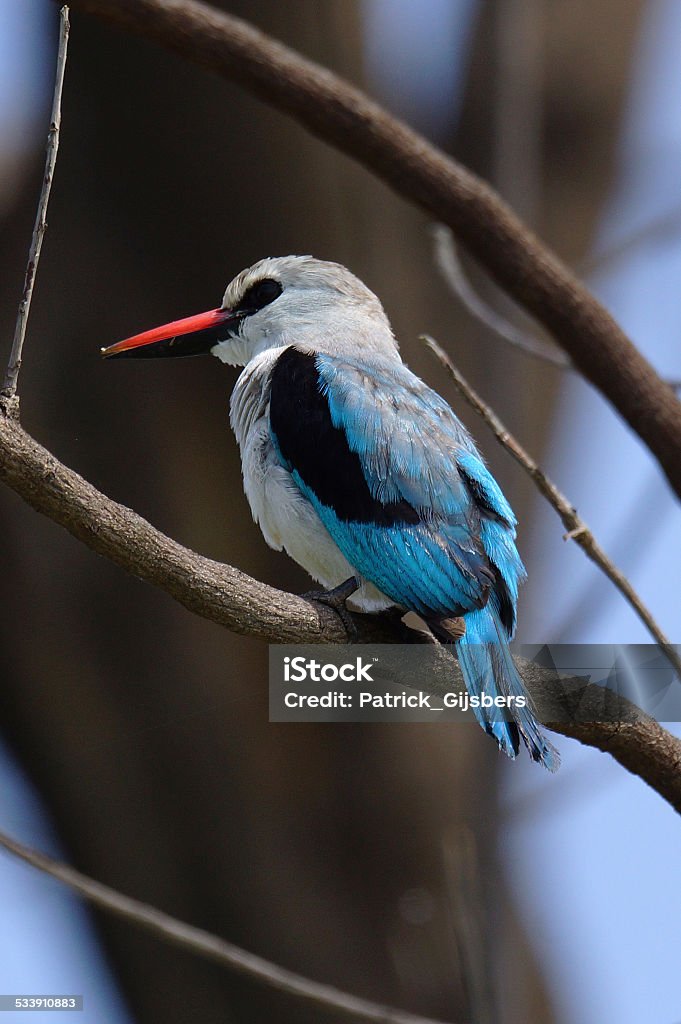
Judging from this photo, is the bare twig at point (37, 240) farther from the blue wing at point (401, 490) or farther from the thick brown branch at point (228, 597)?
the blue wing at point (401, 490)

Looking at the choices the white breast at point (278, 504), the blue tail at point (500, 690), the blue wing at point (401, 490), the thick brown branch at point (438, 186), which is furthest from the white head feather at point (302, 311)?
the thick brown branch at point (438, 186)

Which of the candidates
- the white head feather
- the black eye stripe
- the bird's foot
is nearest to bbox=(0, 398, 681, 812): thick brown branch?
the bird's foot

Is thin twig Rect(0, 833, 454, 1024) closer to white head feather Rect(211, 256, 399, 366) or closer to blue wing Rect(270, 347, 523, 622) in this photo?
blue wing Rect(270, 347, 523, 622)

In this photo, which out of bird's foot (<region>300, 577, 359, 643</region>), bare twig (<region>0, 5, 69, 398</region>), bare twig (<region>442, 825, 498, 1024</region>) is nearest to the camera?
bare twig (<region>442, 825, 498, 1024</region>)

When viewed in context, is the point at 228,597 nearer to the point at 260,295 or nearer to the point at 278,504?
the point at 278,504

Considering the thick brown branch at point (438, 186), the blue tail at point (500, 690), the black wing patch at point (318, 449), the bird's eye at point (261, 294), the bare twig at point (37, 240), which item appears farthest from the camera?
the bird's eye at point (261, 294)

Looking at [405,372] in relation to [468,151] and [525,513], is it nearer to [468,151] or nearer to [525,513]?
[525,513]

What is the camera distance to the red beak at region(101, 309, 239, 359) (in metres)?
3.29

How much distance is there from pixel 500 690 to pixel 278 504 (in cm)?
78

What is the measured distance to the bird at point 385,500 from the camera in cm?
246

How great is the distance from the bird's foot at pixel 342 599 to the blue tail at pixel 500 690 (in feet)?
0.74

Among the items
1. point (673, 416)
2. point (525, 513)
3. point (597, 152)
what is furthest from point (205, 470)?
point (673, 416)

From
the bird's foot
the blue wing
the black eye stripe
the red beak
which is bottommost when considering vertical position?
the bird's foot

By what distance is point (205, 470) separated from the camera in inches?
180
